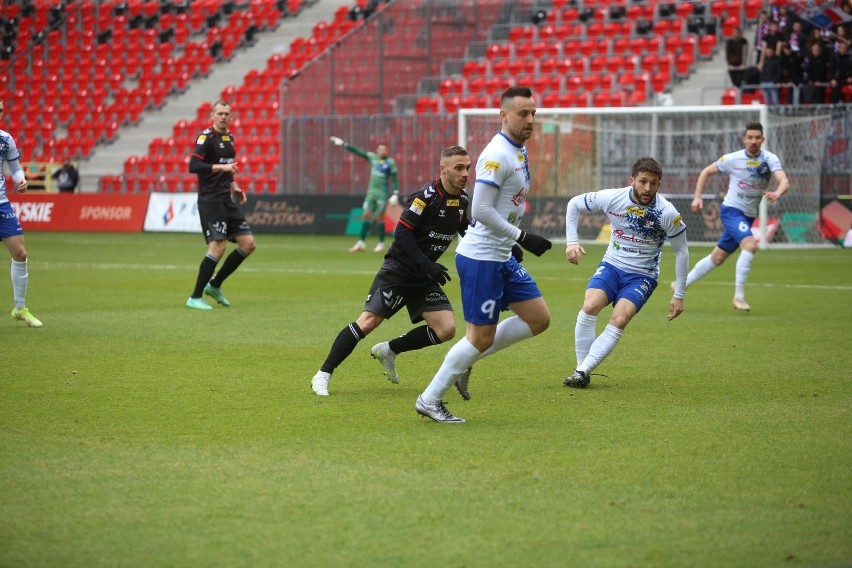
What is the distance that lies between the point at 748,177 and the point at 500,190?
831cm

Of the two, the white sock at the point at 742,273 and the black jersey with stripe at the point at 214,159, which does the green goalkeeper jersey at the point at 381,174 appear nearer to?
the black jersey with stripe at the point at 214,159

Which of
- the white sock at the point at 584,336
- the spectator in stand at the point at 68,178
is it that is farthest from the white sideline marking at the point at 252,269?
the spectator in stand at the point at 68,178

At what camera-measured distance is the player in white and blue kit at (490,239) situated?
24.8 ft

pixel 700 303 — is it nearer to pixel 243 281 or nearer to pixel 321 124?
pixel 243 281

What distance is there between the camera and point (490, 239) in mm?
7773

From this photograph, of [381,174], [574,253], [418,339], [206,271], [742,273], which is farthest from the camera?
[381,174]

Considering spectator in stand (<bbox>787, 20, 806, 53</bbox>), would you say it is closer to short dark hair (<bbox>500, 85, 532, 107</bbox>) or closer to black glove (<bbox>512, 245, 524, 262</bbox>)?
black glove (<bbox>512, 245, 524, 262</bbox>)

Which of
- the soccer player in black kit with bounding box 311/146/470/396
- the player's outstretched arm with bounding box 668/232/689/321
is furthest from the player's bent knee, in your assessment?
the player's outstretched arm with bounding box 668/232/689/321

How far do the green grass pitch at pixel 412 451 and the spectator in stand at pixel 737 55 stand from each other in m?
15.7

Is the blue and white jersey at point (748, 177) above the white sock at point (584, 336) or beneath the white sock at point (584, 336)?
above

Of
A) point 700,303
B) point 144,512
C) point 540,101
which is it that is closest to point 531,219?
point 540,101

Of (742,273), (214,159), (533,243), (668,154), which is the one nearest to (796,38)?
(668,154)

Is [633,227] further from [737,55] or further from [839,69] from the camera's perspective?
[737,55]

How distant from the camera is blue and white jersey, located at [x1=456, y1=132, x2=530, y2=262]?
757 centimetres
